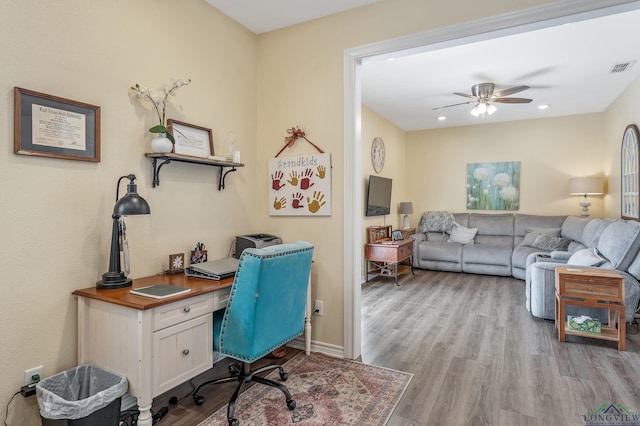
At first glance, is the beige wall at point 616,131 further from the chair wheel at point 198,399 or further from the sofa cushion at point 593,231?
the chair wheel at point 198,399

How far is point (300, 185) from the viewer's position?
9.21 feet

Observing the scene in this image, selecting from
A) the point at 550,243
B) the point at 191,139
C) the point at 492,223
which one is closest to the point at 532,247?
the point at 550,243

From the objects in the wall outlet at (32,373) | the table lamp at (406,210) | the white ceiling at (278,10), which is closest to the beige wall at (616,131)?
the table lamp at (406,210)

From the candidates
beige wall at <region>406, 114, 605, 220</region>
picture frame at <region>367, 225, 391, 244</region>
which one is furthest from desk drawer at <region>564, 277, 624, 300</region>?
beige wall at <region>406, 114, 605, 220</region>

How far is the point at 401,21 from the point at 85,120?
6.81 ft

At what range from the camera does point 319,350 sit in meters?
2.71

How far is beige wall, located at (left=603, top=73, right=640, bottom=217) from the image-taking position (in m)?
4.16

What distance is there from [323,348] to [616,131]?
5.27 m

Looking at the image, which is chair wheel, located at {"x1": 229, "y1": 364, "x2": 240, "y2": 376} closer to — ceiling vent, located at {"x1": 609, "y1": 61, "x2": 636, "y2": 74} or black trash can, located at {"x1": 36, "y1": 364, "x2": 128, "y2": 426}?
black trash can, located at {"x1": 36, "y1": 364, "x2": 128, "y2": 426}

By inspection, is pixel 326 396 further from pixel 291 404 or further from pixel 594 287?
pixel 594 287

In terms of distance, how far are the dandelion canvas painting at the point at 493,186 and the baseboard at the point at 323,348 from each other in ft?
16.4

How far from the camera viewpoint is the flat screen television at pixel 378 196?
520 cm

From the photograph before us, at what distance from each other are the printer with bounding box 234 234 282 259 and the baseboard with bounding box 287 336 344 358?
0.81 meters

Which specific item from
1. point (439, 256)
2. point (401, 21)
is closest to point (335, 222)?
point (401, 21)
